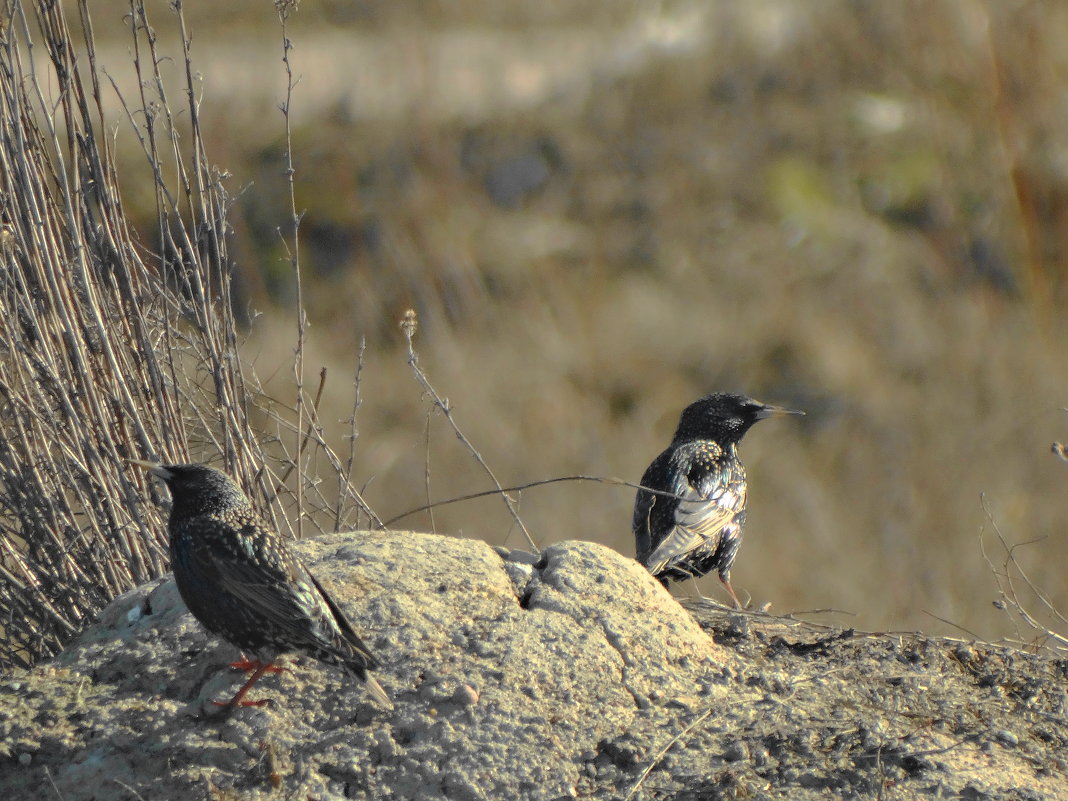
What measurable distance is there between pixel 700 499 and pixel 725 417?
691mm

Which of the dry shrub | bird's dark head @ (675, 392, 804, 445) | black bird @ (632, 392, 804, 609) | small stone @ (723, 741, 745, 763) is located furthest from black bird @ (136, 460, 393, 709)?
bird's dark head @ (675, 392, 804, 445)

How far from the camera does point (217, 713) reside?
3.96 m

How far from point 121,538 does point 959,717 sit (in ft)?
8.56

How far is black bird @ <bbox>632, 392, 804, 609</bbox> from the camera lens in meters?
5.98

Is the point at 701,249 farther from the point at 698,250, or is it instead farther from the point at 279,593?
the point at 279,593

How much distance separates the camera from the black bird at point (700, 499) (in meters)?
5.98

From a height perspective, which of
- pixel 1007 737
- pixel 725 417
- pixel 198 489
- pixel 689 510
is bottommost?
pixel 1007 737

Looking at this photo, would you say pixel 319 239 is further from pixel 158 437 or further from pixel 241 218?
pixel 158 437

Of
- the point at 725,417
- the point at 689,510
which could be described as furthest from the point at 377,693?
the point at 725,417

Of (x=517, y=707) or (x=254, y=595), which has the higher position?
(x=254, y=595)

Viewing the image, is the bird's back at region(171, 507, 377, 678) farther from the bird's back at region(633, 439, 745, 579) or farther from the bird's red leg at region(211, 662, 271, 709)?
the bird's back at region(633, 439, 745, 579)

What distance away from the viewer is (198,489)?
171 inches

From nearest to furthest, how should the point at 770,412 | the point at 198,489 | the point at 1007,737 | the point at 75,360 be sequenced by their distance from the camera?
1. the point at 1007,737
2. the point at 198,489
3. the point at 75,360
4. the point at 770,412

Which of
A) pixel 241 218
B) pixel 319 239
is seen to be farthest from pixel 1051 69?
pixel 241 218
